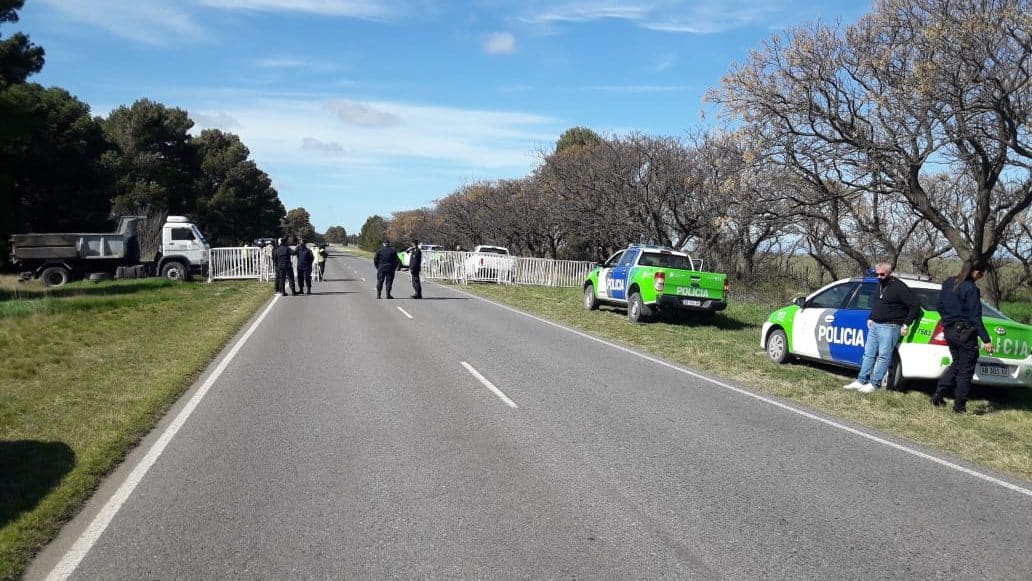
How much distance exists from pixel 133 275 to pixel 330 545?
1100 inches

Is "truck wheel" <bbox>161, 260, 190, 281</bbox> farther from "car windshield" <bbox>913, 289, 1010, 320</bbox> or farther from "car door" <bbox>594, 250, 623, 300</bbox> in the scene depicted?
"car windshield" <bbox>913, 289, 1010, 320</bbox>

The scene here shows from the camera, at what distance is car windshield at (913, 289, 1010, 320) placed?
9.84 metres

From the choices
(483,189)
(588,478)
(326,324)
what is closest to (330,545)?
(588,478)

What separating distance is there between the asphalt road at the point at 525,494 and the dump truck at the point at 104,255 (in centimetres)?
2224

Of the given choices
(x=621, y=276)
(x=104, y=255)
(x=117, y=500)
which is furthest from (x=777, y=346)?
(x=104, y=255)

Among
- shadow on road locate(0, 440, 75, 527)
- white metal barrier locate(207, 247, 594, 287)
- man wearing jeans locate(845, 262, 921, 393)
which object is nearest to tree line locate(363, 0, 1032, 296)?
white metal barrier locate(207, 247, 594, 287)

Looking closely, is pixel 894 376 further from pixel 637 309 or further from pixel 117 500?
pixel 117 500

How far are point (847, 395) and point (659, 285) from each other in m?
7.57

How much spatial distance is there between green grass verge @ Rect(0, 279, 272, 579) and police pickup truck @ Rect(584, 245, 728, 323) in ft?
28.6

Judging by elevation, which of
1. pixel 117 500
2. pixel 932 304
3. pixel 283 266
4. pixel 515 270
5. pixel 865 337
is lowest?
pixel 117 500

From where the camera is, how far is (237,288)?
26.6 m

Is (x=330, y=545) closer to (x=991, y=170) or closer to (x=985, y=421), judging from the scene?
(x=985, y=421)

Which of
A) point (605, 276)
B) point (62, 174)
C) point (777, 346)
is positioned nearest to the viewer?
point (777, 346)

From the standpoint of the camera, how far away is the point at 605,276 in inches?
796
